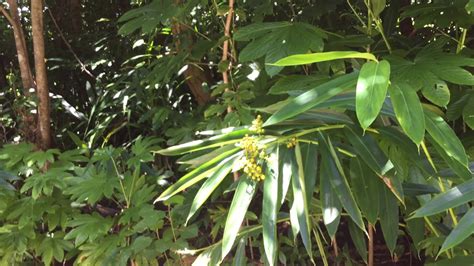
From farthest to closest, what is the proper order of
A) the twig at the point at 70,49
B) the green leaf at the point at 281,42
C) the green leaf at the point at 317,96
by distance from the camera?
the twig at the point at 70,49, the green leaf at the point at 281,42, the green leaf at the point at 317,96

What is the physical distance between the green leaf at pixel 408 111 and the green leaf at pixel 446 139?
0.07 meters

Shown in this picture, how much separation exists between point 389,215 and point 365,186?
0.28 ft

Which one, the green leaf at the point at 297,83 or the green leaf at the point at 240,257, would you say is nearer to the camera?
the green leaf at the point at 297,83

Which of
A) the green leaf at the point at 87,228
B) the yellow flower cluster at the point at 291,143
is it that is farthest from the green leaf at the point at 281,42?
the green leaf at the point at 87,228

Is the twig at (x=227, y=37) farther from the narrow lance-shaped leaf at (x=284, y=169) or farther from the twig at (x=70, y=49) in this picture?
the twig at (x=70, y=49)

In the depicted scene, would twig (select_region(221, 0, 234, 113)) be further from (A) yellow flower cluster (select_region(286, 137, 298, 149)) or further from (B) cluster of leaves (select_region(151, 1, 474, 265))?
(A) yellow flower cluster (select_region(286, 137, 298, 149))

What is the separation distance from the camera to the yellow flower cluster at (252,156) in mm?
883

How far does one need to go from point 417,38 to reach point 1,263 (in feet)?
5.07

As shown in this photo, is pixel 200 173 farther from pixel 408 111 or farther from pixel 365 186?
pixel 408 111

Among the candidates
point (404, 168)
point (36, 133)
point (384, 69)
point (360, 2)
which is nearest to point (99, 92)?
point (36, 133)

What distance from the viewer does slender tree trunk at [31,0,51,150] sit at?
6.33ft

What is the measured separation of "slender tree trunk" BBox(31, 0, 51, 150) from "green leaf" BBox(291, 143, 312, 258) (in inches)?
53.7

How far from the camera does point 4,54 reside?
2.39m

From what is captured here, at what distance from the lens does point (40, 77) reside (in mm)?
1976
